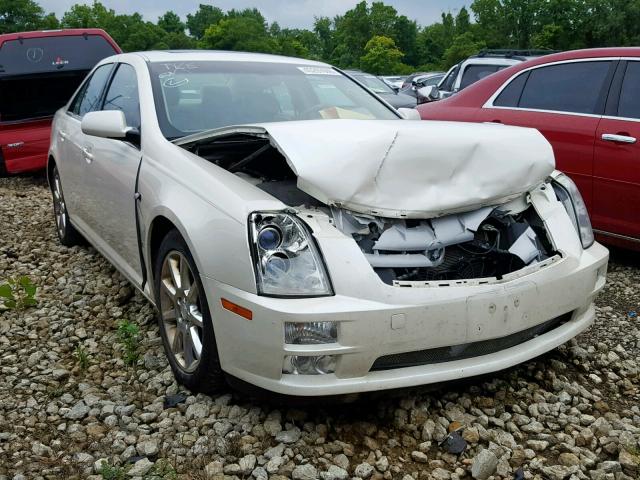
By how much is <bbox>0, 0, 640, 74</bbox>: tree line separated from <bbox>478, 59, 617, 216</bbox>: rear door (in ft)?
172

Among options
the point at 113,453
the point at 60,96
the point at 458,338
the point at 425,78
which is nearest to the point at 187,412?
the point at 113,453

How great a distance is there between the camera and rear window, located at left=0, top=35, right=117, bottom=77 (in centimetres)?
782

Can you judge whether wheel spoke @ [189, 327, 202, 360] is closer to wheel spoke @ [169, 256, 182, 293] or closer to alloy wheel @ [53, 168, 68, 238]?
wheel spoke @ [169, 256, 182, 293]

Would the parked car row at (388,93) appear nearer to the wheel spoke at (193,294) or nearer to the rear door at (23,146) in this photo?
the rear door at (23,146)

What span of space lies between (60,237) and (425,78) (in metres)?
15.4

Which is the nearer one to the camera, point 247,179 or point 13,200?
point 247,179

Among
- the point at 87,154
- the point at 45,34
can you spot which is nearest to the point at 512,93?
the point at 87,154

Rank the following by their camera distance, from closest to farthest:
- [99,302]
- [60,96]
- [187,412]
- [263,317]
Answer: [263,317]
[187,412]
[99,302]
[60,96]

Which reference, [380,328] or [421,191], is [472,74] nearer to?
[421,191]

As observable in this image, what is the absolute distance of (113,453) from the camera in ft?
8.61

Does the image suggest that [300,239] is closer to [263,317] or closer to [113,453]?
[263,317]

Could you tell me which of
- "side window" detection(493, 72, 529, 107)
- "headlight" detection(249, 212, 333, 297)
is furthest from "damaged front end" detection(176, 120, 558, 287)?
"side window" detection(493, 72, 529, 107)

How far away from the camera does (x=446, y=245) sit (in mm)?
2721

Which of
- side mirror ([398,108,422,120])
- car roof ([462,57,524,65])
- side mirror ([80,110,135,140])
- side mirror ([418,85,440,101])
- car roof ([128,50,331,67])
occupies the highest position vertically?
car roof ([128,50,331,67])
